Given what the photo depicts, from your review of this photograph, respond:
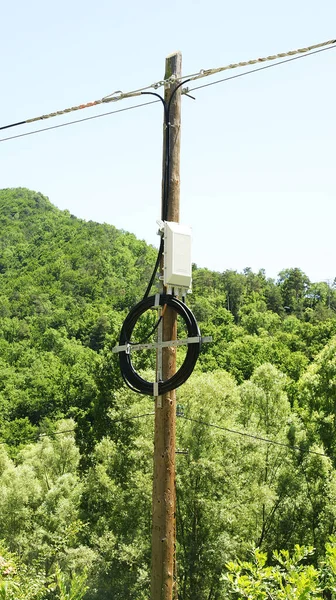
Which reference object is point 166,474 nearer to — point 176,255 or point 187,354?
point 187,354

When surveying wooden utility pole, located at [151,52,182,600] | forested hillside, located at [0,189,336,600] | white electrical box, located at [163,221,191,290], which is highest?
white electrical box, located at [163,221,191,290]

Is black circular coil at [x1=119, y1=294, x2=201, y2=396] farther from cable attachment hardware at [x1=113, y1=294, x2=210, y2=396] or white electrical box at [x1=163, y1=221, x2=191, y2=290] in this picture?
white electrical box at [x1=163, y1=221, x2=191, y2=290]

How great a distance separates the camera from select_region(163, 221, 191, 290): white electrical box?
5.57m

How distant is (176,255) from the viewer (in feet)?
18.3

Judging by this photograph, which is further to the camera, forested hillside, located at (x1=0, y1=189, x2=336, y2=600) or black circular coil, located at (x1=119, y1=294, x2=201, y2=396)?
forested hillside, located at (x1=0, y1=189, x2=336, y2=600)

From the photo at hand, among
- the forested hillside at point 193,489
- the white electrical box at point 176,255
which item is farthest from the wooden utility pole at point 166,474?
the forested hillside at point 193,489

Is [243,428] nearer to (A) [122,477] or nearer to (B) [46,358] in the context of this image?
(A) [122,477]

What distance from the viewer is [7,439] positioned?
47.5 metres

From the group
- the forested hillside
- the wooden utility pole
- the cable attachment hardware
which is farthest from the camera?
the forested hillside

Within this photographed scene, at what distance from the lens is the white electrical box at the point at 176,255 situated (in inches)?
219

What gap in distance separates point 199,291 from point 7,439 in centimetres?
4280

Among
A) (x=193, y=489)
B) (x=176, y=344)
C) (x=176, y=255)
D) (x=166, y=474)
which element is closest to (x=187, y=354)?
(x=176, y=344)

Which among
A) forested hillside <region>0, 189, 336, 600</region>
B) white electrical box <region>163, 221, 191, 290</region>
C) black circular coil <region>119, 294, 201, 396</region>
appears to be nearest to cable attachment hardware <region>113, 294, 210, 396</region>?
black circular coil <region>119, 294, 201, 396</region>

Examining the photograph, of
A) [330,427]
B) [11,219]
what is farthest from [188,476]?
[11,219]
